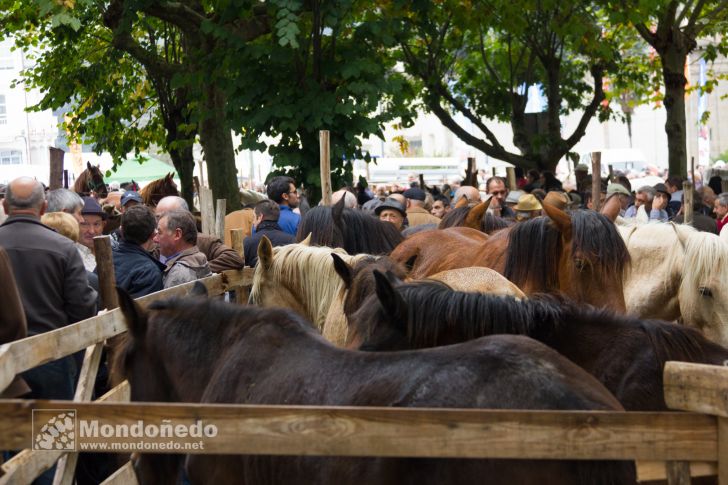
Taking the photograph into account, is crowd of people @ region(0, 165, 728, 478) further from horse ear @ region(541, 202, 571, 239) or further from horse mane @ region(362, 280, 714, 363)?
horse mane @ region(362, 280, 714, 363)

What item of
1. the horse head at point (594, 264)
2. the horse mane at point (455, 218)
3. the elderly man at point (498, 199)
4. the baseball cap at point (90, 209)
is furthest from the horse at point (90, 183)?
the horse head at point (594, 264)

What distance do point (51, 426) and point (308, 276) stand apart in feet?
11.3

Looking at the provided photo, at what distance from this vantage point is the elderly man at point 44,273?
6078 mm

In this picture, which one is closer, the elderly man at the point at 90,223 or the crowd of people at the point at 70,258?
the crowd of people at the point at 70,258

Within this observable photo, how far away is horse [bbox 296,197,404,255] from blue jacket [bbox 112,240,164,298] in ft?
3.90

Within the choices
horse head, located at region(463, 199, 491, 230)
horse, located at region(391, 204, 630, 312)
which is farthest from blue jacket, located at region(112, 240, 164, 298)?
horse head, located at region(463, 199, 491, 230)

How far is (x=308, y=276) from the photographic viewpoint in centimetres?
644

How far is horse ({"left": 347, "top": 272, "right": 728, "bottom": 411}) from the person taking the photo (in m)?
4.18

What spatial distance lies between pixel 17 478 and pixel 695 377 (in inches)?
116

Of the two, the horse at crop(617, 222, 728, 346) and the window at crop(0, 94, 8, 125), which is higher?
the window at crop(0, 94, 8, 125)

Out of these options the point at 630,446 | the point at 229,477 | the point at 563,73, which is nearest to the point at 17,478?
the point at 229,477

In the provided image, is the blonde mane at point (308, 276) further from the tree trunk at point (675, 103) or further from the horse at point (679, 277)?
the tree trunk at point (675, 103)

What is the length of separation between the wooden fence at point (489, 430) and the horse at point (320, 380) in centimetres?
21

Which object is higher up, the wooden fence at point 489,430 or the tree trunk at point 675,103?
the tree trunk at point 675,103
